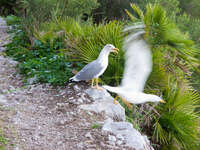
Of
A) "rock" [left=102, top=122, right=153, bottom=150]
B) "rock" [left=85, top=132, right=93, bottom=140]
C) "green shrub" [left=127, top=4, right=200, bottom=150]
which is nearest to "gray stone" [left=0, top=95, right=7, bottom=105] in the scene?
"rock" [left=85, top=132, right=93, bottom=140]

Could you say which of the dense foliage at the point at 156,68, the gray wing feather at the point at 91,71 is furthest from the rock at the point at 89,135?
the dense foliage at the point at 156,68

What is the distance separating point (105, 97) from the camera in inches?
155

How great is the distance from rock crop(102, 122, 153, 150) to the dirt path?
13 centimetres

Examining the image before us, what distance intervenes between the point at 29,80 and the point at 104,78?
134 centimetres

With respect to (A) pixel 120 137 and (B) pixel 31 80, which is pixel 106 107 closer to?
(A) pixel 120 137

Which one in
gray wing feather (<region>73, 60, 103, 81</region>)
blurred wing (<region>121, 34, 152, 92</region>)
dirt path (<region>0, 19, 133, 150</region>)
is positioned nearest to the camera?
dirt path (<region>0, 19, 133, 150</region>)

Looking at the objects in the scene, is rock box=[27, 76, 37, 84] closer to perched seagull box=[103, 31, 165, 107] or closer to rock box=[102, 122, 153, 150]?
rock box=[102, 122, 153, 150]

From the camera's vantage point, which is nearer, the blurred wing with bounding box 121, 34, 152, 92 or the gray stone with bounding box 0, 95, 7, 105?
the blurred wing with bounding box 121, 34, 152, 92

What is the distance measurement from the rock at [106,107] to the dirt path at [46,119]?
119 mm

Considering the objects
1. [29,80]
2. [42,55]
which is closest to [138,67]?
[29,80]

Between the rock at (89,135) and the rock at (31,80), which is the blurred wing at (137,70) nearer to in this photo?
the rock at (89,135)

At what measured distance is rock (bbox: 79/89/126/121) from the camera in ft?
12.0

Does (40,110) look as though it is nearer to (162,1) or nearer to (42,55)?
(42,55)

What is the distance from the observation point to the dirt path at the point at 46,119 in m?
2.79
